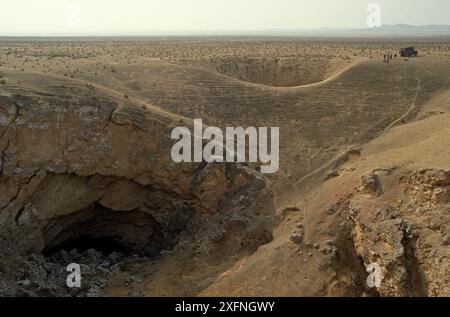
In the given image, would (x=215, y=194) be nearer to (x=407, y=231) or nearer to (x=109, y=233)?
(x=109, y=233)

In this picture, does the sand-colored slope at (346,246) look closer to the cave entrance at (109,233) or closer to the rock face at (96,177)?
the rock face at (96,177)

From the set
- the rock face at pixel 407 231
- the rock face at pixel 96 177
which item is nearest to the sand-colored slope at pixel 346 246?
the rock face at pixel 407 231

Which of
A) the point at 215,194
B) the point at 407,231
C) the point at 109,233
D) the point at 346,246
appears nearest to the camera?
the point at 407,231

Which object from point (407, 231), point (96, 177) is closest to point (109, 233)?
point (96, 177)
